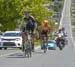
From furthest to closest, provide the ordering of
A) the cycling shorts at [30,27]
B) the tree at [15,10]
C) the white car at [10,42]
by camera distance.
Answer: the tree at [15,10] < the white car at [10,42] < the cycling shorts at [30,27]

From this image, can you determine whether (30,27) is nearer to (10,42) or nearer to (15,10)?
(10,42)

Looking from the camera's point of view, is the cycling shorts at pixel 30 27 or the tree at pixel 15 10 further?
the tree at pixel 15 10

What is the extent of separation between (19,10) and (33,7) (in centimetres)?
178

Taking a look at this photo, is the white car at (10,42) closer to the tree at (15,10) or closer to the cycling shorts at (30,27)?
the cycling shorts at (30,27)

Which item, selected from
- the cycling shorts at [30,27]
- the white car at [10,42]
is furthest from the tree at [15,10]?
the cycling shorts at [30,27]

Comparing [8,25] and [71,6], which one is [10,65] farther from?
[71,6]

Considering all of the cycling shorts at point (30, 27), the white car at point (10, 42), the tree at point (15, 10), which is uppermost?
the tree at point (15, 10)

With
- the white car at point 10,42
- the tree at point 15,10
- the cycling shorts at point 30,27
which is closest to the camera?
the cycling shorts at point 30,27

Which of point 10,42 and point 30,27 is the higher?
point 30,27

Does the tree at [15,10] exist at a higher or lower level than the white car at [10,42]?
higher

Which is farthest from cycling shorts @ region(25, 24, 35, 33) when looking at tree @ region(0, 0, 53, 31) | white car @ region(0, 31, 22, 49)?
tree @ region(0, 0, 53, 31)

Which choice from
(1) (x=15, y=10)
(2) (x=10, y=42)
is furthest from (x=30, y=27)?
(1) (x=15, y=10)

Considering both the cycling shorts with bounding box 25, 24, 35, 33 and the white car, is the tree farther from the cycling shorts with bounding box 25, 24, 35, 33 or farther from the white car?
the cycling shorts with bounding box 25, 24, 35, 33

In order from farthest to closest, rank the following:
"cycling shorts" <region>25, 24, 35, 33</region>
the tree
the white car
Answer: the tree < the white car < "cycling shorts" <region>25, 24, 35, 33</region>
